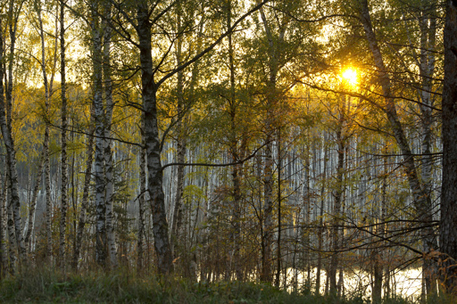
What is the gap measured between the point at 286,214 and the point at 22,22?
14.6 m

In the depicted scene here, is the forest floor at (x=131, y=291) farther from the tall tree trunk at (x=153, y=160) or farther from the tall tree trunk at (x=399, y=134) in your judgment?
the tall tree trunk at (x=399, y=134)

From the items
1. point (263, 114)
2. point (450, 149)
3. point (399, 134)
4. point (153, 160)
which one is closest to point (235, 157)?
point (263, 114)

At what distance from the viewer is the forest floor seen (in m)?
4.47

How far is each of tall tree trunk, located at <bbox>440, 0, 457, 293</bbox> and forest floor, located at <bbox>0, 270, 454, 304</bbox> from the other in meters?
1.11

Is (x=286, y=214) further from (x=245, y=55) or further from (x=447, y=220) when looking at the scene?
(x=447, y=220)

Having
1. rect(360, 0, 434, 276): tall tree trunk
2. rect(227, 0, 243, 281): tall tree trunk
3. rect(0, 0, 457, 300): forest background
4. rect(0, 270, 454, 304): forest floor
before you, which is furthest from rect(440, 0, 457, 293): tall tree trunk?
rect(227, 0, 243, 281): tall tree trunk

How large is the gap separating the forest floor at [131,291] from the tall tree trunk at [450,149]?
111cm

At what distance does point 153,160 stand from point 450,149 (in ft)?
14.9

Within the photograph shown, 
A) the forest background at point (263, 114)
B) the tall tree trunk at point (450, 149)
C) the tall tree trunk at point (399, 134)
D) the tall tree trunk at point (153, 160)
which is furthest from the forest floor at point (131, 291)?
the tall tree trunk at point (399, 134)

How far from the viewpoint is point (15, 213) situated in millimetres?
8781

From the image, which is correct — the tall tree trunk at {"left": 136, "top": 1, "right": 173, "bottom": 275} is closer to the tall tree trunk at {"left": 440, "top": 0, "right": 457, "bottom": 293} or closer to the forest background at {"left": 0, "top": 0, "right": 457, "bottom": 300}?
the forest background at {"left": 0, "top": 0, "right": 457, "bottom": 300}

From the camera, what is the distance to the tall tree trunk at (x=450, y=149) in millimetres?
4898

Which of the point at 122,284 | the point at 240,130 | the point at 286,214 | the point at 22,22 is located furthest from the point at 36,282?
the point at 22,22

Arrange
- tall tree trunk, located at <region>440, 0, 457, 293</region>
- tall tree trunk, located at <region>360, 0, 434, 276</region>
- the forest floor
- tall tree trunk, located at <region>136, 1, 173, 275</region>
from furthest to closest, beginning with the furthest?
tall tree trunk, located at <region>360, 0, 434, 276</region> → tall tree trunk, located at <region>136, 1, 173, 275</region> → tall tree trunk, located at <region>440, 0, 457, 293</region> → the forest floor
